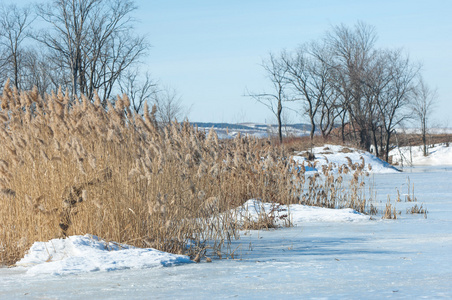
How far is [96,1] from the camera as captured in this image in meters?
31.6

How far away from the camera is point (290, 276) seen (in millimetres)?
3617

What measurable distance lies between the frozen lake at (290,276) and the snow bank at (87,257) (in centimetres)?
10

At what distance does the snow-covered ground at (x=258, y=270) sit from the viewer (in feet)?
10.5

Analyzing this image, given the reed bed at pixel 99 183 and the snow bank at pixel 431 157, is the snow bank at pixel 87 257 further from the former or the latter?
the snow bank at pixel 431 157

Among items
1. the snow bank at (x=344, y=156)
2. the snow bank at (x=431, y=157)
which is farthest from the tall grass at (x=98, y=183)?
the snow bank at (x=431, y=157)

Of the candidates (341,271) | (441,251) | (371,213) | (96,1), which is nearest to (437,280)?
(341,271)

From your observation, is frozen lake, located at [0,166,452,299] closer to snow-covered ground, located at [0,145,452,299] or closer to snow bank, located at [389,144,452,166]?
snow-covered ground, located at [0,145,452,299]

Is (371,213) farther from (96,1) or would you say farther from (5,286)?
(96,1)

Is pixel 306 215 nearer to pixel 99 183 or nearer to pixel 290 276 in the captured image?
pixel 99 183

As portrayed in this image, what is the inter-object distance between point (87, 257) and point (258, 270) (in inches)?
52.1

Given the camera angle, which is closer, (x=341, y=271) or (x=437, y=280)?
(x=437, y=280)

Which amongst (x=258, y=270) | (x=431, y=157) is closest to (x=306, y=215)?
(x=258, y=270)

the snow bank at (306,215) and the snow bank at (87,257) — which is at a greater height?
the snow bank at (87,257)

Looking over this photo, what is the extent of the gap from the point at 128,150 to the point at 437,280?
289 cm
